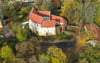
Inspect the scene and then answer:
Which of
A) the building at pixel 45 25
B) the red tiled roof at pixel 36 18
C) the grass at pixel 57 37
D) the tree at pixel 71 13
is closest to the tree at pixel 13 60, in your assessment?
the grass at pixel 57 37

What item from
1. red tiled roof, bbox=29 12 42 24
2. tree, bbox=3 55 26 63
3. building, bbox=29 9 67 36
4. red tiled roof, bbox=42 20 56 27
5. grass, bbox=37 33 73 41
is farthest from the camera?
red tiled roof, bbox=29 12 42 24

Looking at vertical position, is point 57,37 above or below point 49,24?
below

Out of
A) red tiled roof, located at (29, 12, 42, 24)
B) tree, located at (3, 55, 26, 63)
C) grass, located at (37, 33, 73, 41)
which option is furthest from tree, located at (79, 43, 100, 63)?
red tiled roof, located at (29, 12, 42, 24)

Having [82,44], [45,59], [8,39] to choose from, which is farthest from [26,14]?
[45,59]

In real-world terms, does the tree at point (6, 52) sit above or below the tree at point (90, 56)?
below

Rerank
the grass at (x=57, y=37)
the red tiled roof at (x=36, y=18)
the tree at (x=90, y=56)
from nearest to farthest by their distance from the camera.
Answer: the tree at (x=90, y=56), the grass at (x=57, y=37), the red tiled roof at (x=36, y=18)

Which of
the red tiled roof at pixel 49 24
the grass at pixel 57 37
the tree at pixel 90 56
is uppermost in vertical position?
the tree at pixel 90 56

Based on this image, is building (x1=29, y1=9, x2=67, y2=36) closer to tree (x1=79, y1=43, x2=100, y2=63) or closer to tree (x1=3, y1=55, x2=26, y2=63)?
tree (x1=3, y1=55, x2=26, y2=63)

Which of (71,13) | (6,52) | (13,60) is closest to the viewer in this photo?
(13,60)

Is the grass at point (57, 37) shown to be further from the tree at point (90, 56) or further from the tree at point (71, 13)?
the tree at point (90, 56)

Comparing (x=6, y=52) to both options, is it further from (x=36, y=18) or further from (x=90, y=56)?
(x=90, y=56)

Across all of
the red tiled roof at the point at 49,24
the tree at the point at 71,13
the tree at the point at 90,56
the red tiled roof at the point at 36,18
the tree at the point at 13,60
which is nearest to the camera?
the tree at the point at 90,56

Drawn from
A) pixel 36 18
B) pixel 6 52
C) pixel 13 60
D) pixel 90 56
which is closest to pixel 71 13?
pixel 36 18
